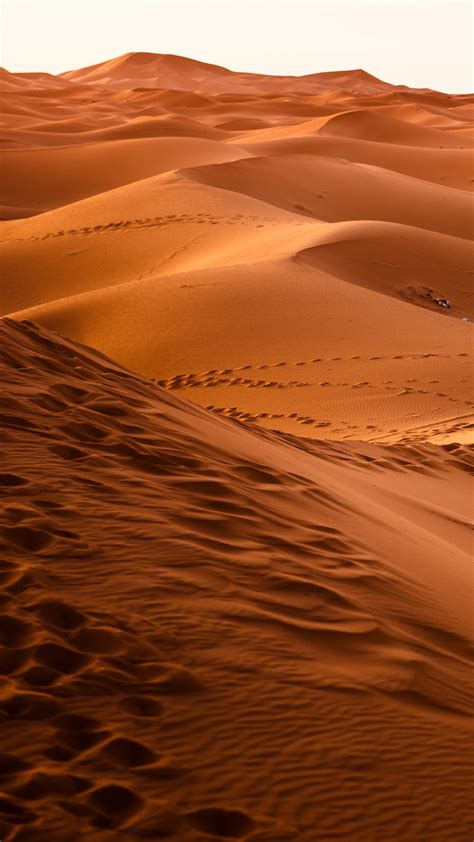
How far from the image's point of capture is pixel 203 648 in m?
→ 2.58

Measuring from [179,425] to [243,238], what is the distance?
9.90 meters

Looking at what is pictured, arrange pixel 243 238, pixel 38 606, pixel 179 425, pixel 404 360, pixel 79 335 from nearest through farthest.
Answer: pixel 38 606 < pixel 179 425 < pixel 404 360 < pixel 79 335 < pixel 243 238

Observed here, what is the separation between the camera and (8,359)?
426 centimetres

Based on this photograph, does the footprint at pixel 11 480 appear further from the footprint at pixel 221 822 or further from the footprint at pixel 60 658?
the footprint at pixel 221 822

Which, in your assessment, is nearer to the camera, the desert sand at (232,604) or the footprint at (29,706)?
the desert sand at (232,604)

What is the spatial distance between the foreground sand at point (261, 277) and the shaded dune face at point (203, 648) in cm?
429

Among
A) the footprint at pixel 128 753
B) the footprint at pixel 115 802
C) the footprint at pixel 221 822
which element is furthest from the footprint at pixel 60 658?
the footprint at pixel 221 822

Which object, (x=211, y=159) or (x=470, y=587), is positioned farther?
(x=211, y=159)

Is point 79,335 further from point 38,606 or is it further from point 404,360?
point 38,606

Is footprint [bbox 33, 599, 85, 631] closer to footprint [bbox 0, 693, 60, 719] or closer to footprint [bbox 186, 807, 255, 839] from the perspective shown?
footprint [bbox 0, 693, 60, 719]

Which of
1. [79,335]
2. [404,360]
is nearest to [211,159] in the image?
[79,335]

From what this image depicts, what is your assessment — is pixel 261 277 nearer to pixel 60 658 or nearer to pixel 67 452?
pixel 67 452

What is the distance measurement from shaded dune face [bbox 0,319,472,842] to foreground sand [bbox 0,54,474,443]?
14.1 feet

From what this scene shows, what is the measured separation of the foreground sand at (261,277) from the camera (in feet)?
29.9
